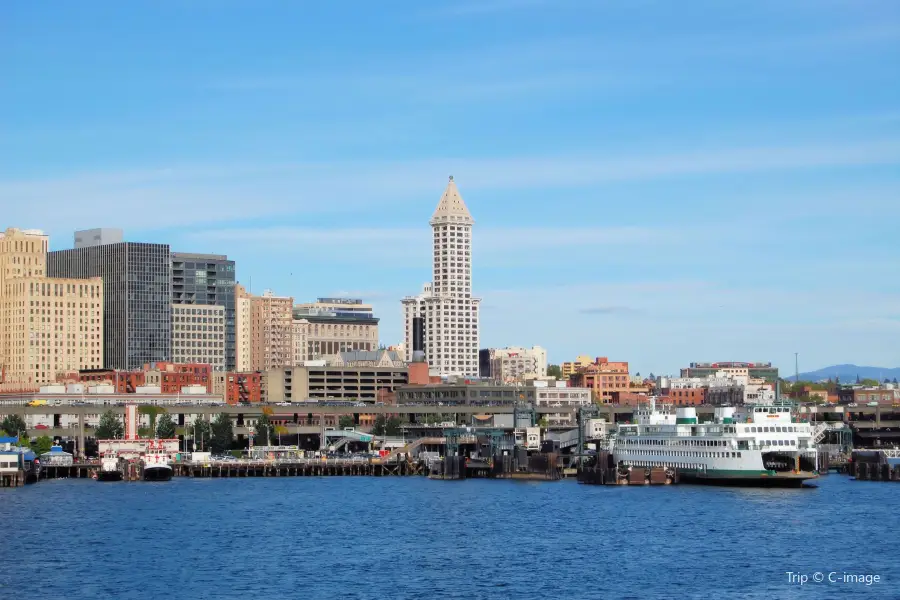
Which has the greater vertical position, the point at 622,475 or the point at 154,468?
the point at 154,468

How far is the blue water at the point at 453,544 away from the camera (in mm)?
92062

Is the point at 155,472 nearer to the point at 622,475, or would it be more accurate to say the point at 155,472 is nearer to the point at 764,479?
the point at 622,475

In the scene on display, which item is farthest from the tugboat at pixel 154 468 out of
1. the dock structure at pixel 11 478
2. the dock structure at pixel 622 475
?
the dock structure at pixel 622 475

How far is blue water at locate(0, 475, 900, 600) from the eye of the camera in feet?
302

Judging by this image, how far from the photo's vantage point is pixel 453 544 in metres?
114

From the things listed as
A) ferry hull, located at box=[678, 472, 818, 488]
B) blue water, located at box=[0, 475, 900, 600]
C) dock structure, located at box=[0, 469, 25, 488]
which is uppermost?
dock structure, located at box=[0, 469, 25, 488]

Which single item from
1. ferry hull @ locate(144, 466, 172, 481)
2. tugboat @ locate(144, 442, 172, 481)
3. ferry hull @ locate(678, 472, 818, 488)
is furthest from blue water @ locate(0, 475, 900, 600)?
tugboat @ locate(144, 442, 172, 481)

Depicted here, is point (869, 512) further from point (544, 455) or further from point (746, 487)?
point (544, 455)

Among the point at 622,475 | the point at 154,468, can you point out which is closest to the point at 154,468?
the point at 154,468

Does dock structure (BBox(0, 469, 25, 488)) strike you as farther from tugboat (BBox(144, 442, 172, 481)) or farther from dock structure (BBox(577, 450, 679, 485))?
dock structure (BBox(577, 450, 679, 485))

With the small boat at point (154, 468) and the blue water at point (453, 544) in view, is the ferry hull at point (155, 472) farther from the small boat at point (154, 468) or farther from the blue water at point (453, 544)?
the blue water at point (453, 544)

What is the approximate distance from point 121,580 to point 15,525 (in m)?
36.2

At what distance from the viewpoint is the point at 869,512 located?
443 ft

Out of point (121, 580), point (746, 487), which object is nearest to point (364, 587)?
point (121, 580)
